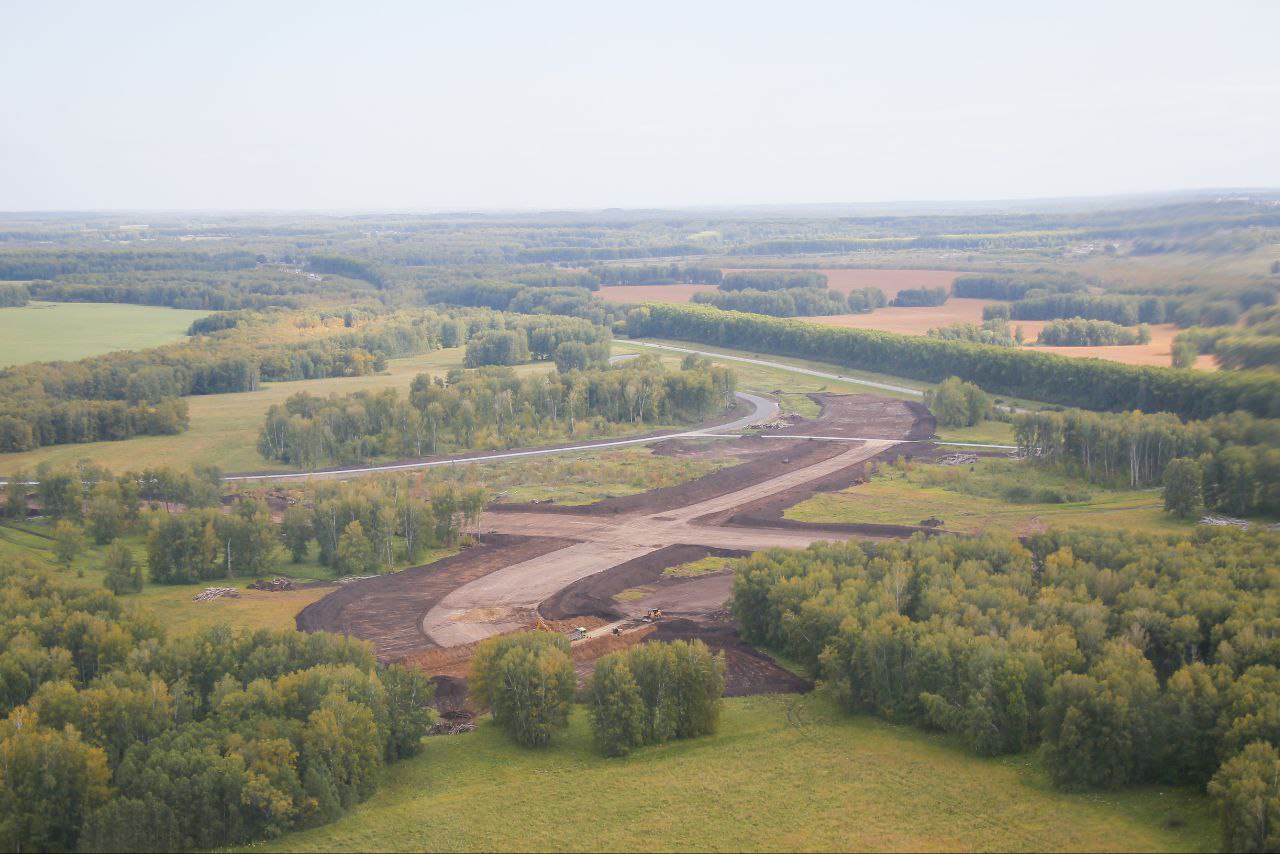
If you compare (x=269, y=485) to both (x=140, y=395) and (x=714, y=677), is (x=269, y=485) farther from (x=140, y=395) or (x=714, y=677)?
(x=714, y=677)

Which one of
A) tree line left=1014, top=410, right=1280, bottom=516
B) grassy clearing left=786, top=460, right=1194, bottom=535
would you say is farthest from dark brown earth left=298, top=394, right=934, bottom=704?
tree line left=1014, top=410, right=1280, bottom=516

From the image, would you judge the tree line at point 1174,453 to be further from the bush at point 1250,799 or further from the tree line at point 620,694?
the tree line at point 620,694

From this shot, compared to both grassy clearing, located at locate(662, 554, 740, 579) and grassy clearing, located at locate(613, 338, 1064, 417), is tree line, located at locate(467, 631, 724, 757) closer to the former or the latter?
grassy clearing, located at locate(662, 554, 740, 579)

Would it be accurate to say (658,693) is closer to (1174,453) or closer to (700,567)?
(700,567)

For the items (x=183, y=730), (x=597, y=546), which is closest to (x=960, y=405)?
(x=597, y=546)

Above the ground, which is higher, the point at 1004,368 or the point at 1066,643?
the point at 1004,368

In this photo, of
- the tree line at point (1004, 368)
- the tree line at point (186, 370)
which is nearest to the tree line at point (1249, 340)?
the tree line at point (1004, 368)

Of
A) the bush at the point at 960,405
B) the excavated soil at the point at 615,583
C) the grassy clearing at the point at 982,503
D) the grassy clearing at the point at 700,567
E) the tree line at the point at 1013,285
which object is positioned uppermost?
the tree line at the point at 1013,285
